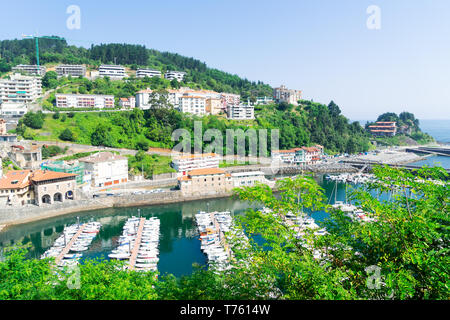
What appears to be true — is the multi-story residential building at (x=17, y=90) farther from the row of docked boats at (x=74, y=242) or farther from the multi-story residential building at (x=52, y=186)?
the row of docked boats at (x=74, y=242)

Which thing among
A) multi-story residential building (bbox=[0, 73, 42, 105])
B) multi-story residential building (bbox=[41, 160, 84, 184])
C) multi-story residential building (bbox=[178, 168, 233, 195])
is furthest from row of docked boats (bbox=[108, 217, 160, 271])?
multi-story residential building (bbox=[0, 73, 42, 105])

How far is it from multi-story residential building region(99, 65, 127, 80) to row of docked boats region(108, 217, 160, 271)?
32.5 metres

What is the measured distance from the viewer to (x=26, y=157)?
21750 mm

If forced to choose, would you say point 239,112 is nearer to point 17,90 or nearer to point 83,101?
point 83,101

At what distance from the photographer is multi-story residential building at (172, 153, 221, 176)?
2521 centimetres

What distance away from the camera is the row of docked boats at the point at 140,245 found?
12.0 metres

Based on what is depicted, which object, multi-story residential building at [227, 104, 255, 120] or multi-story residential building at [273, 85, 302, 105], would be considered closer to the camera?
multi-story residential building at [227, 104, 255, 120]

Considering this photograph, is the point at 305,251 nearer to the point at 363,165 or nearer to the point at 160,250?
the point at 160,250

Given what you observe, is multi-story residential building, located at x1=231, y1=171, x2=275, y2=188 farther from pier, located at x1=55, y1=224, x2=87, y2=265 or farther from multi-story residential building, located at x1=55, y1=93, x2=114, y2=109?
multi-story residential building, located at x1=55, y1=93, x2=114, y2=109

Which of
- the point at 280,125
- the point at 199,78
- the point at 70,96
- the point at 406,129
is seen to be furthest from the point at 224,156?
the point at 406,129

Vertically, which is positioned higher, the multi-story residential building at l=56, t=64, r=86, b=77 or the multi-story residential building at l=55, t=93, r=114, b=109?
the multi-story residential building at l=56, t=64, r=86, b=77

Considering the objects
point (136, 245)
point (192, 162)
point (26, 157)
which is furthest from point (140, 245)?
point (26, 157)

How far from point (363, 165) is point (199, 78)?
2961 cm

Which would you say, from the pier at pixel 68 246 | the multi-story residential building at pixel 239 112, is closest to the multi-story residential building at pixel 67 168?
the pier at pixel 68 246
